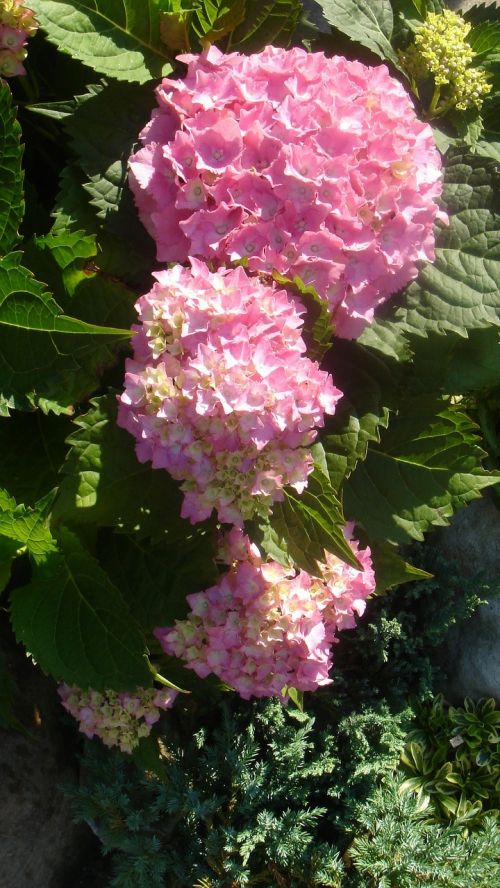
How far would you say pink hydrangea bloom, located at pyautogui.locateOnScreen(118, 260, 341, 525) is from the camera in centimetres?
96

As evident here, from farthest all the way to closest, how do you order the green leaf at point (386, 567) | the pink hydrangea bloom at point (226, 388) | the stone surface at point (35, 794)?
the stone surface at point (35, 794), the green leaf at point (386, 567), the pink hydrangea bloom at point (226, 388)

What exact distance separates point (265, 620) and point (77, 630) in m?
0.31

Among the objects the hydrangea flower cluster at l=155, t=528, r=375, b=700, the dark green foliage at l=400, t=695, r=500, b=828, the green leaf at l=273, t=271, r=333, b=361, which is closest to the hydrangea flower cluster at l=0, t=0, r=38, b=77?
the green leaf at l=273, t=271, r=333, b=361

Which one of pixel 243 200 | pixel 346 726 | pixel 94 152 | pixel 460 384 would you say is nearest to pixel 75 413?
pixel 94 152

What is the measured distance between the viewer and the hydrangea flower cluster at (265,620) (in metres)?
1.32

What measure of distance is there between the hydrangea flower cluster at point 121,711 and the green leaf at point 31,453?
0.48 meters

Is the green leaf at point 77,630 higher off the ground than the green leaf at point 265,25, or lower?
lower

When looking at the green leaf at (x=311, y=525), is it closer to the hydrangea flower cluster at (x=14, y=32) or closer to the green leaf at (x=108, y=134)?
the green leaf at (x=108, y=134)

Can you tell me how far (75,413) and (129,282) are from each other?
29cm

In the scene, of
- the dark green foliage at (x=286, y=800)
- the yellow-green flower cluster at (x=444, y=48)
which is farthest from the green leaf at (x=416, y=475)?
the dark green foliage at (x=286, y=800)

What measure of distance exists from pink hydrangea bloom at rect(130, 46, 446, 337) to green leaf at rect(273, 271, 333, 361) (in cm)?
3

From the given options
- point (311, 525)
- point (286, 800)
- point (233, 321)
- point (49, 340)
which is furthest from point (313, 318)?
point (286, 800)

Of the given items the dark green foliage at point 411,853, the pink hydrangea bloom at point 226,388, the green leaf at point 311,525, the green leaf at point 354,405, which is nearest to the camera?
the pink hydrangea bloom at point 226,388

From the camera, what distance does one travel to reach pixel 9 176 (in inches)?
46.9
